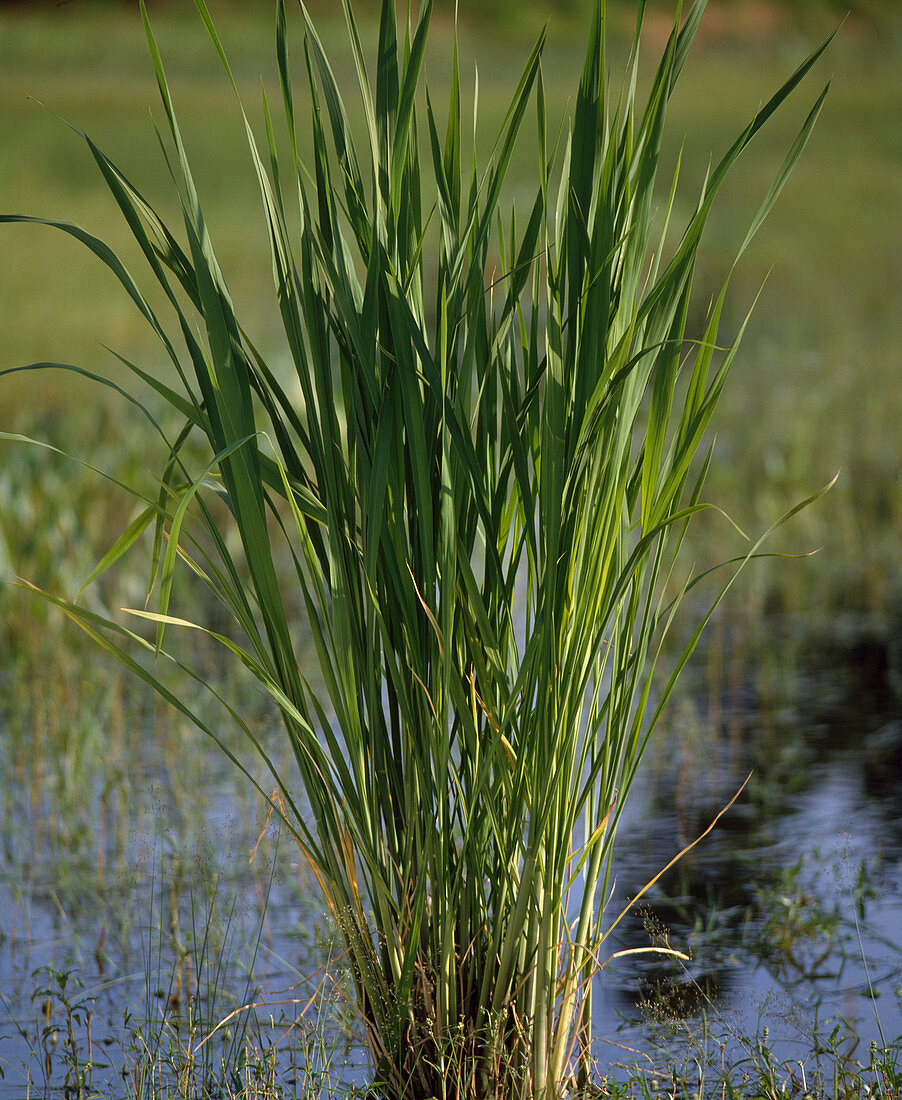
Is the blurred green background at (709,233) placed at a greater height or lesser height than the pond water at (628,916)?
greater

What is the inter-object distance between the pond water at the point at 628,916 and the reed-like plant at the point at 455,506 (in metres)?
0.21

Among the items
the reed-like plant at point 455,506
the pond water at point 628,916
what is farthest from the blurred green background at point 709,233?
the reed-like plant at point 455,506

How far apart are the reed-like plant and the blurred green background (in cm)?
132

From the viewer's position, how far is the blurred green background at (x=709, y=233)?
3766 millimetres

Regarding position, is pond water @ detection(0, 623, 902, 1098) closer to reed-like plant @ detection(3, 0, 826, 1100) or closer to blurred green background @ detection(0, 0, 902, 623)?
reed-like plant @ detection(3, 0, 826, 1100)

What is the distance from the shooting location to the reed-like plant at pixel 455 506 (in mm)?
1011

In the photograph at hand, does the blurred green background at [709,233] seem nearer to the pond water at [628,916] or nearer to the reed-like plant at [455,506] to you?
the pond water at [628,916]

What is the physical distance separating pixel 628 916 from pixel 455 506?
3.47 ft

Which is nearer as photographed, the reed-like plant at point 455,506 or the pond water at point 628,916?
the reed-like plant at point 455,506

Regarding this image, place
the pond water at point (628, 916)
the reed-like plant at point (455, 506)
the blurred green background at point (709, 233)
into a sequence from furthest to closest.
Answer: the blurred green background at point (709, 233) → the pond water at point (628, 916) → the reed-like plant at point (455, 506)

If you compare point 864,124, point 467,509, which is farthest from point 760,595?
point 864,124

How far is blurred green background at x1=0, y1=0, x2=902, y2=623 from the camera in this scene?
148 inches

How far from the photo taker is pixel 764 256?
25.2ft

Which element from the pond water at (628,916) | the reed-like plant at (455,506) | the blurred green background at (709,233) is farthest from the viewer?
the blurred green background at (709,233)
